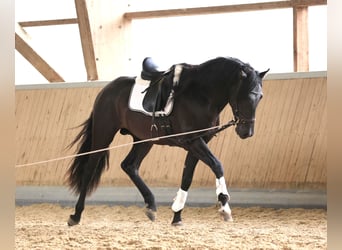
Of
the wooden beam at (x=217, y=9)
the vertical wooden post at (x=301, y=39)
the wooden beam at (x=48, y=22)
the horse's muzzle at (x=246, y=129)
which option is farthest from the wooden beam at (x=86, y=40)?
the horse's muzzle at (x=246, y=129)

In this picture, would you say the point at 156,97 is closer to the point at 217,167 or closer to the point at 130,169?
the point at 130,169

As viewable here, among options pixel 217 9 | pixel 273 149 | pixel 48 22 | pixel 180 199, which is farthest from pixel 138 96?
pixel 48 22

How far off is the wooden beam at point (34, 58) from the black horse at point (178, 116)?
2352 millimetres

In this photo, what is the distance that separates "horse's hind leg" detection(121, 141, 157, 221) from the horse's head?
43.4 inches

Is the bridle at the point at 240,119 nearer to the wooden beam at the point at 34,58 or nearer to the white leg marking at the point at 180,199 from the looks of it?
the white leg marking at the point at 180,199

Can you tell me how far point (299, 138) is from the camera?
565 centimetres

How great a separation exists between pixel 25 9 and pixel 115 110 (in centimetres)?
344

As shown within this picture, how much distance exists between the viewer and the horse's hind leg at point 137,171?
481 centimetres

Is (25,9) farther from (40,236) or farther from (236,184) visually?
(40,236)

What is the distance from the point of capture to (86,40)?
6.82m

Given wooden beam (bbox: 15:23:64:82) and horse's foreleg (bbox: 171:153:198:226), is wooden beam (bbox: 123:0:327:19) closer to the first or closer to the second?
wooden beam (bbox: 15:23:64:82)

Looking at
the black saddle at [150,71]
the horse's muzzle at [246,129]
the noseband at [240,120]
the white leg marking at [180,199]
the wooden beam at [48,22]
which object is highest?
the wooden beam at [48,22]

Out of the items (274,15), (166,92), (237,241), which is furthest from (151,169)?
(237,241)

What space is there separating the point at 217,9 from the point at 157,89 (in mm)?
2522
